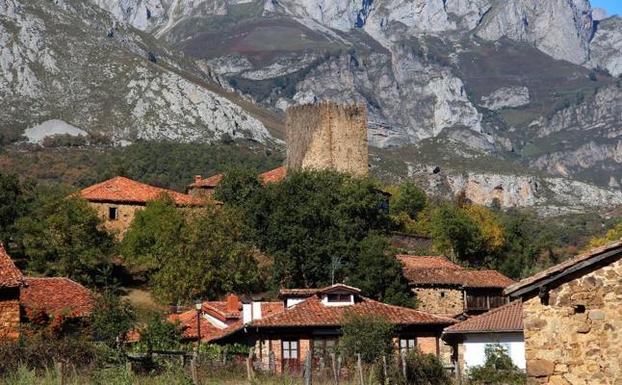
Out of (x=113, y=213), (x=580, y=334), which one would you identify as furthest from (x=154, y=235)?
(x=580, y=334)

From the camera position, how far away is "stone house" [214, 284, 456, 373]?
36.2m

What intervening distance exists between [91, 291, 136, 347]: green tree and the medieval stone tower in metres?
45.9

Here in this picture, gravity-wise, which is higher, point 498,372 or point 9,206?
point 9,206

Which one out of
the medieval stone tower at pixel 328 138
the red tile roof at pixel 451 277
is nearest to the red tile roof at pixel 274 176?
the medieval stone tower at pixel 328 138

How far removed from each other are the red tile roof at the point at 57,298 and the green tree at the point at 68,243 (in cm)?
1152

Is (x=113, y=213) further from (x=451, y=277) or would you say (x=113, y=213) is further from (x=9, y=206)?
(x=451, y=277)

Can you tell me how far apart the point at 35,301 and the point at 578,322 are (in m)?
24.3

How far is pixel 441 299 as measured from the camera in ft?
169

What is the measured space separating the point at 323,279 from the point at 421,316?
14.4 m

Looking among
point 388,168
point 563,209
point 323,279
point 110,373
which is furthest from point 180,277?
point 563,209

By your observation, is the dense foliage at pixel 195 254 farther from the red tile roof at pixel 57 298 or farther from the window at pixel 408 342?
the window at pixel 408 342

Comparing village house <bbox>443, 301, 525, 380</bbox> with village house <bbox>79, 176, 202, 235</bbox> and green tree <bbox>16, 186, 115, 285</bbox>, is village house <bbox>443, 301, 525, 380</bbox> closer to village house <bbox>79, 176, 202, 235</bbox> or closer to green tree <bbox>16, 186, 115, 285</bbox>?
green tree <bbox>16, 186, 115, 285</bbox>

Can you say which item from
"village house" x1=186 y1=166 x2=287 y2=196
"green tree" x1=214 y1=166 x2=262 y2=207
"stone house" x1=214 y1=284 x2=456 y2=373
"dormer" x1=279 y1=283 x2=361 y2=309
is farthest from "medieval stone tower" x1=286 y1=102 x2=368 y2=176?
"stone house" x1=214 y1=284 x2=456 y2=373

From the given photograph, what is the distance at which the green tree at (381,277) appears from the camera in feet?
163
